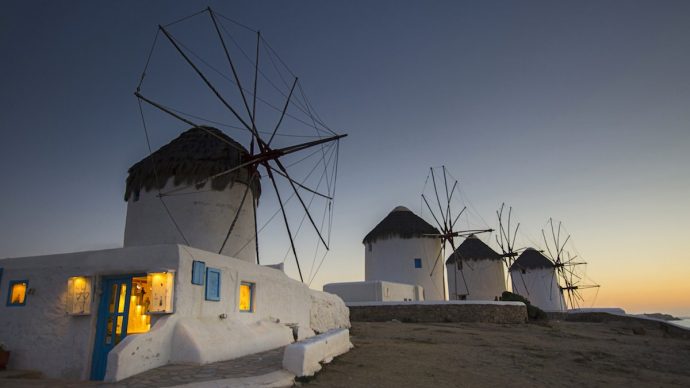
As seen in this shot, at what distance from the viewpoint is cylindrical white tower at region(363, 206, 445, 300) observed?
28.6m

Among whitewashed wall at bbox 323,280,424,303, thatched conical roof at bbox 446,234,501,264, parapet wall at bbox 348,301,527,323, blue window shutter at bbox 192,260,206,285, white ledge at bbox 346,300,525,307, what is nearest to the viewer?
blue window shutter at bbox 192,260,206,285

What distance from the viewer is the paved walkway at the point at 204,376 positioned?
20.0ft

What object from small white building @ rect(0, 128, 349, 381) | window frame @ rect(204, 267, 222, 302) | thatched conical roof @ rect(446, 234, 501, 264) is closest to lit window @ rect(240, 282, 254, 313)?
small white building @ rect(0, 128, 349, 381)

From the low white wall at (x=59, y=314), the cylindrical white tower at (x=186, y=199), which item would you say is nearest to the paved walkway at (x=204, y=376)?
the low white wall at (x=59, y=314)

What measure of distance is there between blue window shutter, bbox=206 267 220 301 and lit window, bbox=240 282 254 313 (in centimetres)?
120

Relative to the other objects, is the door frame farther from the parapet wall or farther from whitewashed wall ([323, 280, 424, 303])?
whitewashed wall ([323, 280, 424, 303])

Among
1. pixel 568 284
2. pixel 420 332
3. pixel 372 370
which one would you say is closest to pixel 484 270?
pixel 568 284

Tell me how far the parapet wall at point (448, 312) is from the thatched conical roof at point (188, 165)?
10430 millimetres

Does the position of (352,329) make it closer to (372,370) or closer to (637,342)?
(372,370)

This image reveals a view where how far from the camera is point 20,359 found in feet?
29.1

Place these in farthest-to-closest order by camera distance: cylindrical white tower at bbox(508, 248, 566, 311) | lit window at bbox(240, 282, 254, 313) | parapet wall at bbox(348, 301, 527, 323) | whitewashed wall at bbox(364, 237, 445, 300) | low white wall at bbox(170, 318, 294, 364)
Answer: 1. cylindrical white tower at bbox(508, 248, 566, 311)
2. whitewashed wall at bbox(364, 237, 445, 300)
3. parapet wall at bbox(348, 301, 527, 323)
4. lit window at bbox(240, 282, 254, 313)
5. low white wall at bbox(170, 318, 294, 364)

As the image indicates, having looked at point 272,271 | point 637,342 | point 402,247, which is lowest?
point 637,342

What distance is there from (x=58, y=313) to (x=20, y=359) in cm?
126

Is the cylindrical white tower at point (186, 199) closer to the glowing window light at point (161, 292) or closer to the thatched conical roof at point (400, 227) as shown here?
the glowing window light at point (161, 292)
